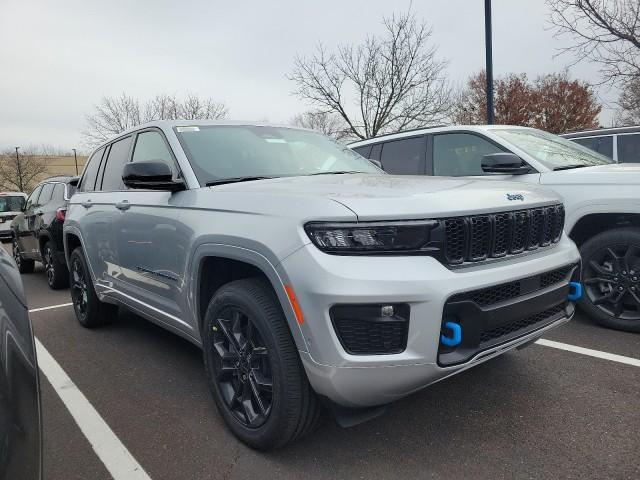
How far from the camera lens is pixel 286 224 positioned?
84.6 inches

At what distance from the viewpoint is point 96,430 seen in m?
2.80

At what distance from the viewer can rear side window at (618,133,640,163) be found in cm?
654

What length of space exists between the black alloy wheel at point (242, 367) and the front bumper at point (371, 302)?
0.39m

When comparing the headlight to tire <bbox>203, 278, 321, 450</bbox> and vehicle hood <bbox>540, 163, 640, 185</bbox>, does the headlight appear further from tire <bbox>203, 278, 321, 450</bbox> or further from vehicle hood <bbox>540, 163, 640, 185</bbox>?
vehicle hood <bbox>540, 163, 640, 185</bbox>

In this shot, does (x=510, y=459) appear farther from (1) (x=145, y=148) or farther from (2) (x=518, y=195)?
(1) (x=145, y=148)

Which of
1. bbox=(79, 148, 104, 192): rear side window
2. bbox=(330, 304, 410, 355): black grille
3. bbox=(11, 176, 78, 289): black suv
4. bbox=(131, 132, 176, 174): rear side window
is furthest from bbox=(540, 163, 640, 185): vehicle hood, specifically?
bbox=(11, 176, 78, 289): black suv

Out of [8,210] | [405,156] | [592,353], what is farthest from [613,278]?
[8,210]

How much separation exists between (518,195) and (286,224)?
1228mm

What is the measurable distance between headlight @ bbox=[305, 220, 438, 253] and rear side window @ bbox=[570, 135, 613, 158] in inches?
234

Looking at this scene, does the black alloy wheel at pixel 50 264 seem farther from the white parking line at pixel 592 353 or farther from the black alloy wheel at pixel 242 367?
the white parking line at pixel 592 353

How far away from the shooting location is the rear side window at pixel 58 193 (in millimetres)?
7289

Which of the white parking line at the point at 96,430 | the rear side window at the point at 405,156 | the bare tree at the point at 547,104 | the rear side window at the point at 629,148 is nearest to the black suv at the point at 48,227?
the white parking line at the point at 96,430

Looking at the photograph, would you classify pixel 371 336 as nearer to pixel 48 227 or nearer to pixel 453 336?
pixel 453 336

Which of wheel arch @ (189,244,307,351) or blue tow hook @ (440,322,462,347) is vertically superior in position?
wheel arch @ (189,244,307,351)
